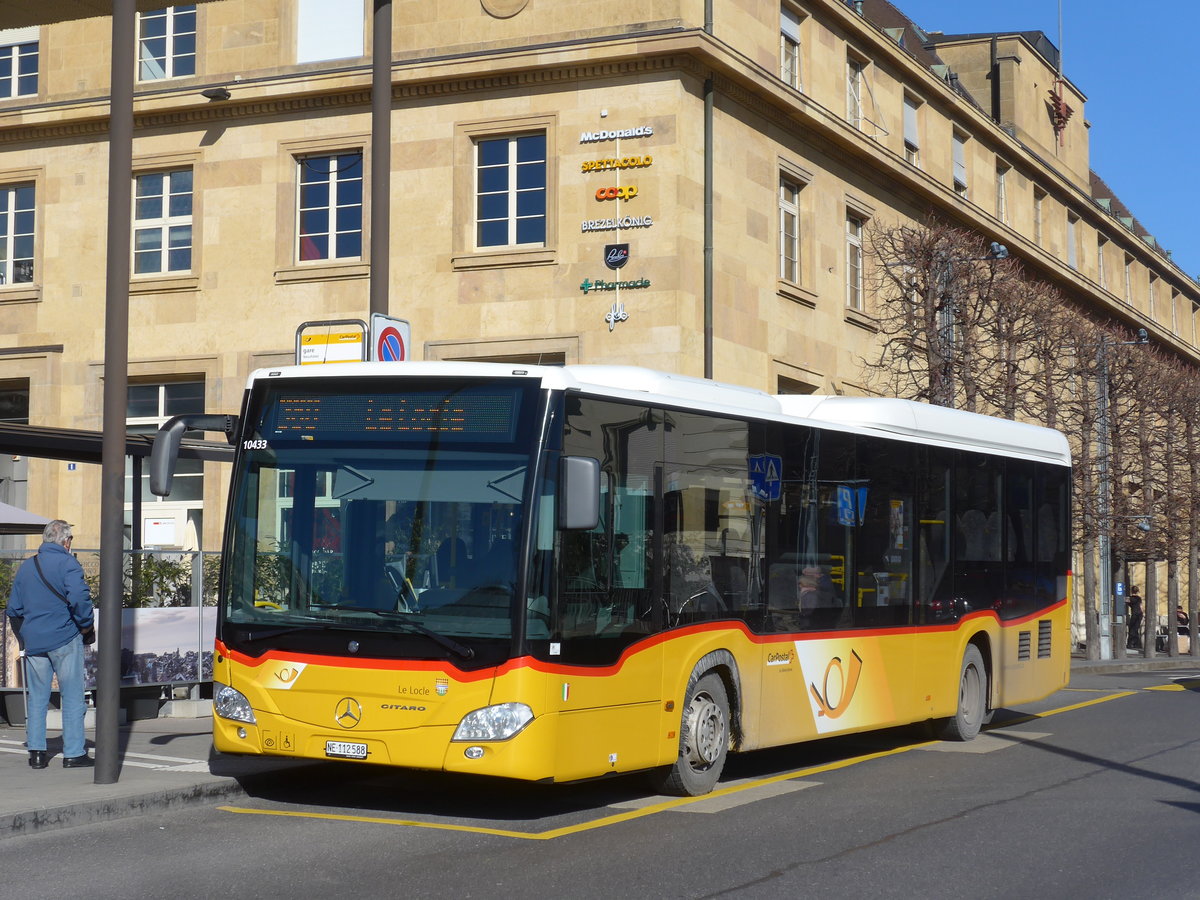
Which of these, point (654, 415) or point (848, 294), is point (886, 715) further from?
point (848, 294)

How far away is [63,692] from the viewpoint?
11.5 metres

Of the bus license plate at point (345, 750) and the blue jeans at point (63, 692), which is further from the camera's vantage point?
the blue jeans at point (63, 692)

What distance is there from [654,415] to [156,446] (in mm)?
3131

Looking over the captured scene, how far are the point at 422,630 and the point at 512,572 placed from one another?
651 mm

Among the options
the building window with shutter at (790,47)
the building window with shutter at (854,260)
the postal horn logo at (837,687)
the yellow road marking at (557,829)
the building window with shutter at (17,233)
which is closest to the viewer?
the yellow road marking at (557,829)

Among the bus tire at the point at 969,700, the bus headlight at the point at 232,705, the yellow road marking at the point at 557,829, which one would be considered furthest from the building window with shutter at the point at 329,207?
the bus headlight at the point at 232,705

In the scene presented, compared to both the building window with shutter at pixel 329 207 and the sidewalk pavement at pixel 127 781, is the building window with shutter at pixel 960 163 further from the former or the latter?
the sidewalk pavement at pixel 127 781

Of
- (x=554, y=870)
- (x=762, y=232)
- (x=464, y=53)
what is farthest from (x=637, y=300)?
(x=554, y=870)

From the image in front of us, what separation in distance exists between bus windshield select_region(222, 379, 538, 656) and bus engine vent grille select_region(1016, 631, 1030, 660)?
8307mm

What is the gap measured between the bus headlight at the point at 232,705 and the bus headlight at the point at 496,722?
150 cm

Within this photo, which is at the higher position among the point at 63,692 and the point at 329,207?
the point at 329,207

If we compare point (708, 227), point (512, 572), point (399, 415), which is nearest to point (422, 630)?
point (512, 572)

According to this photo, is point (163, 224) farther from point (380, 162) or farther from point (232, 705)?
point (232, 705)

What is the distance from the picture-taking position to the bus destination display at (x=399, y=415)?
31.8 feet
